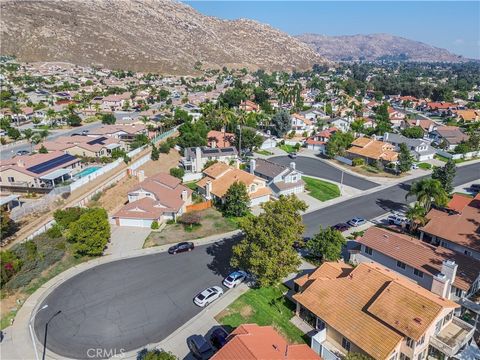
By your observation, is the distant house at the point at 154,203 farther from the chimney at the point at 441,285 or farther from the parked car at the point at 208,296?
the chimney at the point at 441,285

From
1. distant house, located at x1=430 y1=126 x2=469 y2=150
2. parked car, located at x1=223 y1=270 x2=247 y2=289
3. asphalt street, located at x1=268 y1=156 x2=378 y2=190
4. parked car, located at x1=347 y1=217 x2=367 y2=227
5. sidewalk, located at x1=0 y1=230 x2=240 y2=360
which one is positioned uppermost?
distant house, located at x1=430 y1=126 x2=469 y2=150

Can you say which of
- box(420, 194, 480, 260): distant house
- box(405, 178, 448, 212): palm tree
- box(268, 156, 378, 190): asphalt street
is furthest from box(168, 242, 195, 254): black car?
box(268, 156, 378, 190): asphalt street

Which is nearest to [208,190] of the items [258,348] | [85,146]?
[85,146]

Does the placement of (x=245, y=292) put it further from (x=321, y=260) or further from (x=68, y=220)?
(x=68, y=220)

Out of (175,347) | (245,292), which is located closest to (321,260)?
(245,292)

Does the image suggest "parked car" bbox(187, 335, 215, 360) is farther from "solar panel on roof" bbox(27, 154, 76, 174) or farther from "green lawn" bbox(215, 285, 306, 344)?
"solar panel on roof" bbox(27, 154, 76, 174)

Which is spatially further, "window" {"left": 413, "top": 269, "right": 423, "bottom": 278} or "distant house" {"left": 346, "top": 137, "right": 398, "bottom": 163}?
"distant house" {"left": 346, "top": 137, "right": 398, "bottom": 163}

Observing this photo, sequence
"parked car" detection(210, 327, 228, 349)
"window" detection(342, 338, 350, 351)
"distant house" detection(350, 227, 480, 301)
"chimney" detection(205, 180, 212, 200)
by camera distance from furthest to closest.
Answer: "chimney" detection(205, 180, 212, 200)
"distant house" detection(350, 227, 480, 301)
"parked car" detection(210, 327, 228, 349)
"window" detection(342, 338, 350, 351)
